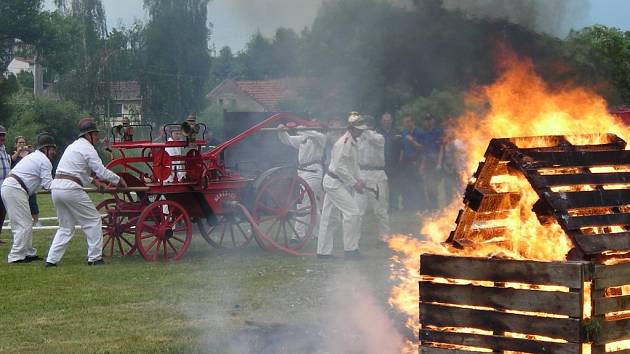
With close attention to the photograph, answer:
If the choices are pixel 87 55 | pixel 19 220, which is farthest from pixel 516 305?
pixel 87 55

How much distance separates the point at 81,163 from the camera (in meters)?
10.6

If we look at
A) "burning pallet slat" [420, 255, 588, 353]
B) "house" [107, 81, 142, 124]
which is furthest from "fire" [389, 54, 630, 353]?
"house" [107, 81, 142, 124]

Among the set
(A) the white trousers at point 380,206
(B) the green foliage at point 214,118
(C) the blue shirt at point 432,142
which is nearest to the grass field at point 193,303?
(A) the white trousers at point 380,206

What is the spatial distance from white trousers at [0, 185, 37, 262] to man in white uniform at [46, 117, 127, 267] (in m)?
0.83

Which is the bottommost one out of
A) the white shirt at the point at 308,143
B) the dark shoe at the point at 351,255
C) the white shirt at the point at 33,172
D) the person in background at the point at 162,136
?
the dark shoe at the point at 351,255

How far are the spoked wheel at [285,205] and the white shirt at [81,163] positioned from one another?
2.11 meters

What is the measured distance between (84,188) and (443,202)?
831 centimetres

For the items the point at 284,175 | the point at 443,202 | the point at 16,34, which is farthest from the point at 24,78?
the point at 284,175

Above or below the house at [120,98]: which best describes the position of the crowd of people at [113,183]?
below

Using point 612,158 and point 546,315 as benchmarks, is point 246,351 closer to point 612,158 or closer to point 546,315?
point 546,315

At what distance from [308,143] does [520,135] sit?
662 cm

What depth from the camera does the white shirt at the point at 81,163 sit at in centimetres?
1049

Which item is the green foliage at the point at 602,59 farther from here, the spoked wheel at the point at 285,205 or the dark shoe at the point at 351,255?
the spoked wheel at the point at 285,205

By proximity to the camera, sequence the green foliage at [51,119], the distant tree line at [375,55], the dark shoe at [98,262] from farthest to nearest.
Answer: the green foliage at [51,119]
the dark shoe at [98,262]
the distant tree line at [375,55]
